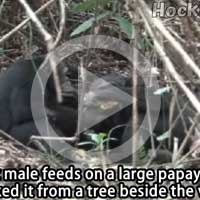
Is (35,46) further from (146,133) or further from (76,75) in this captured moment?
(146,133)

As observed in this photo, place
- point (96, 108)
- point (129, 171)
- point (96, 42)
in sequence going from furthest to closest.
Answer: point (96, 42) → point (96, 108) → point (129, 171)

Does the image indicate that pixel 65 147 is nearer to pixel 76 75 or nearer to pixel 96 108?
pixel 96 108

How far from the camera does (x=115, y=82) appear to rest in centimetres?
331

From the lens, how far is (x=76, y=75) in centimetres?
348

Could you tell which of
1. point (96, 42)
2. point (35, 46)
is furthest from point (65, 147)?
point (35, 46)

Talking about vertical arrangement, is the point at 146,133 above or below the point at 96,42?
below

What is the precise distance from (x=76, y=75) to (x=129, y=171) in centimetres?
126

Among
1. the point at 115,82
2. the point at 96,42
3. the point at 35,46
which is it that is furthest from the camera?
the point at 35,46

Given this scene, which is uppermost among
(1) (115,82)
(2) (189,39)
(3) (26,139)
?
(2) (189,39)

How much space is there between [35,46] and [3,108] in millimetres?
907

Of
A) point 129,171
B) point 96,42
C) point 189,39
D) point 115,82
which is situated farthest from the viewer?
point 96,42

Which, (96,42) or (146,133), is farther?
(96,42)

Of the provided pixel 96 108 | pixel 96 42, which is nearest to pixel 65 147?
pixel 96 108

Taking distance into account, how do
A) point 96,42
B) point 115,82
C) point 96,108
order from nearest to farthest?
point 96,108
point 115,82
point 96,42
